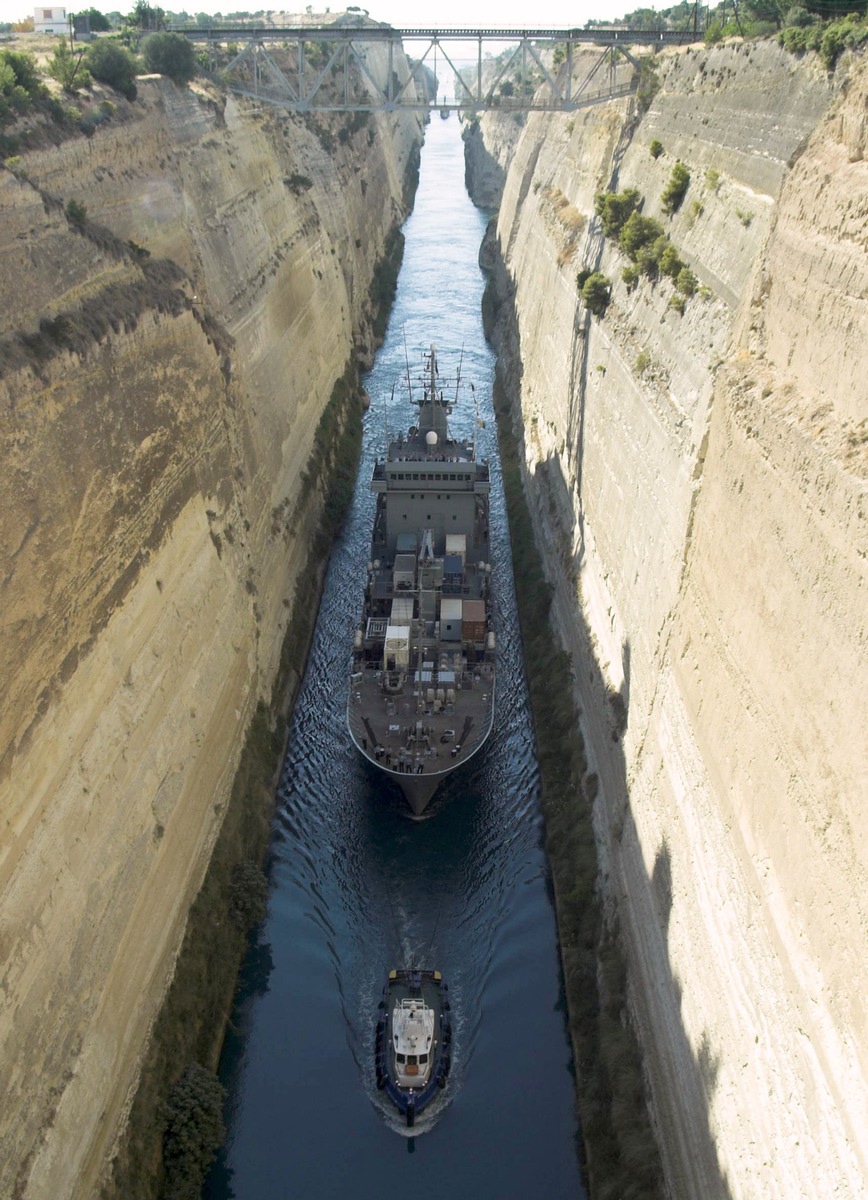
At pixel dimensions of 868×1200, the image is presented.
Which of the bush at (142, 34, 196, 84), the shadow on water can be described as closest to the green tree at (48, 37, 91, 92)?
the bush at (142, 34, 196, 84)

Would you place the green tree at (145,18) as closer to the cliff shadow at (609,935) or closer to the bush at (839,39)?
the cliff shadow at (609,935)

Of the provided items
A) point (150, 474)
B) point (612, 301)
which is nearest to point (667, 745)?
point (150, 474)

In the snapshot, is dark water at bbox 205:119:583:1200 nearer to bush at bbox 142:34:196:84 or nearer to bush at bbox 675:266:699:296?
bush at bbox 675:266:699:296

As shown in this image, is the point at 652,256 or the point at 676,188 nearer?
the point at 652,256

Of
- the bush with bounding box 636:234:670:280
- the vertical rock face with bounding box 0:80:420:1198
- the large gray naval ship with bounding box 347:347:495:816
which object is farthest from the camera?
the bush with bounding box 636:234:670:280

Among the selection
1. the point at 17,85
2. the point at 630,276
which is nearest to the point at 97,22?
the point at 17,85

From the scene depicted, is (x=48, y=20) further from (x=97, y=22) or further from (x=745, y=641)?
(x=745, y=641)

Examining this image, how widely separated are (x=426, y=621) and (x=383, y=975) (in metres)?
12.3

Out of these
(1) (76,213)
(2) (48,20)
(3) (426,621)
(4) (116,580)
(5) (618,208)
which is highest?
(2) (48,20)

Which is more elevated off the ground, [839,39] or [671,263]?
[839,39]

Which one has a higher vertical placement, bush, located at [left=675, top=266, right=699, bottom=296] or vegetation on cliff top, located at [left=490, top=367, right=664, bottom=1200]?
bush, located at [left=675, top=266, right=699, bottom=296]

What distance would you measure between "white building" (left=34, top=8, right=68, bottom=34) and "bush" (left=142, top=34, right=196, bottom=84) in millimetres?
9476

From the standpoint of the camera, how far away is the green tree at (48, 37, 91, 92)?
2977 centimetres

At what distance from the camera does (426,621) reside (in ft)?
104
